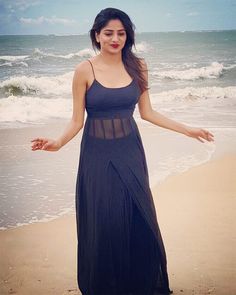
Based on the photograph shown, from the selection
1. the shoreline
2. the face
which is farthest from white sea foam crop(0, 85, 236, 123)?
the face

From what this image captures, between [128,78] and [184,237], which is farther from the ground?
[128,78]

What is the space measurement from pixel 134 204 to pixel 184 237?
2.23ft

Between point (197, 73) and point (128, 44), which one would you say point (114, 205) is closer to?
point (128, 44)

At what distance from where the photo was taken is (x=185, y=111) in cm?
307

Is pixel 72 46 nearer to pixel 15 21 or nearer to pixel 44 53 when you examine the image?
pixel 15 21

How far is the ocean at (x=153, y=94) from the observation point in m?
2.58

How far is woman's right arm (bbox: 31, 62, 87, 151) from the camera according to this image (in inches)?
64.5

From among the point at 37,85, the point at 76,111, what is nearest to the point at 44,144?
the point at 76,111

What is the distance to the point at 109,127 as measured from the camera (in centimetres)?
169


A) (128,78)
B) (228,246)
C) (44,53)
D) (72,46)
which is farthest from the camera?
(44,53)

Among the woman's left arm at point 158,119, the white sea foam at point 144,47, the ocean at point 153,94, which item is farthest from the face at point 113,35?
the white sea foam at point 144,47

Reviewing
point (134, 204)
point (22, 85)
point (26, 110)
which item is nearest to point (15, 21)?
point (22, 85)

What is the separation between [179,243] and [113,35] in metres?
1.26

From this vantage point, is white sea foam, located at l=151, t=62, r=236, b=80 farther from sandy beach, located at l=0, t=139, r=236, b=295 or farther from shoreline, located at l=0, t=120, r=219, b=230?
sandy beach, located at l=0, t=139, r=236, b=295
